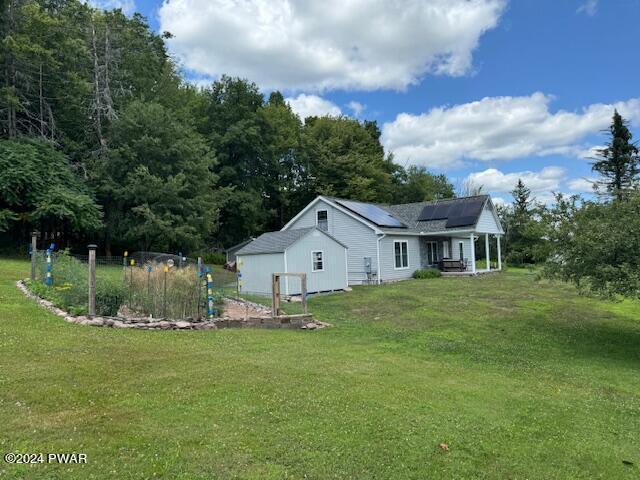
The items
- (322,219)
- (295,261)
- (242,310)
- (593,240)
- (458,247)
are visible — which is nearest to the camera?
(593,240)

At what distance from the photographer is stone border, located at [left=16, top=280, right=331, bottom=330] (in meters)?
8.34

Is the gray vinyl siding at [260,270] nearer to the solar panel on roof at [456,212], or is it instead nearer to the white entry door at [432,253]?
the white entry door at [432,253]

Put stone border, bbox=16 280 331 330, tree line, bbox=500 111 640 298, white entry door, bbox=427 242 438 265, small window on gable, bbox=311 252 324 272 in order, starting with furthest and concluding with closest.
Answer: white entry door, bbox=427 242 438 265, small window on gable, bbox=311 252 324 272, tree line, bbox=500 111 640 298, stone border, bbox=16 280 331 330

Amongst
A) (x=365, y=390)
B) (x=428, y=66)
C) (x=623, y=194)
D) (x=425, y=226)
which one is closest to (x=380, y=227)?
(x=425, y=226)

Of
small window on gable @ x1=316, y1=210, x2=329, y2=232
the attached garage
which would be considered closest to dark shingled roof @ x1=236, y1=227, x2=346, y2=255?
the attached garage

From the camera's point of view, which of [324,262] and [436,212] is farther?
[436,212]

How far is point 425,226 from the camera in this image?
26.7m

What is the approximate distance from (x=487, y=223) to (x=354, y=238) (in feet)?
31.2

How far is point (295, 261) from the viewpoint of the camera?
56.9 feet

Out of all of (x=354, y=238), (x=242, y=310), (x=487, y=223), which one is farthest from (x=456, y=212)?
(x=242, y=310)

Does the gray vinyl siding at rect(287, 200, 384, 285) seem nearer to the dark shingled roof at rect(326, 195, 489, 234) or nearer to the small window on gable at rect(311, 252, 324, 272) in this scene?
the dark shingled roof at rect(326, 195, 489, 234)

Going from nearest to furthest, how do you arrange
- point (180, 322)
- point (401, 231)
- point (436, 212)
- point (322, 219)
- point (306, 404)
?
point (306, 404)
point (180, 322)
point (401, 231)
point (322, 219)
point (436, 212)

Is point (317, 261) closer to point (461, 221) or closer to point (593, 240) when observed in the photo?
point (593, 240)

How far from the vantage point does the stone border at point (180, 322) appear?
27.3ft
